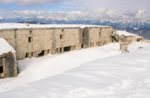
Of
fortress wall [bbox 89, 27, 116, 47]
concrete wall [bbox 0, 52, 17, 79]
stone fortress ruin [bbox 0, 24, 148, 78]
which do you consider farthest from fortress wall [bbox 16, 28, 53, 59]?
fortress wall [bbox 89, 27, 116, 47]

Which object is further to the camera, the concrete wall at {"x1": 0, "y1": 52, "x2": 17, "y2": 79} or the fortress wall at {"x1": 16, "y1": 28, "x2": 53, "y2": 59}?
the fortress wall at {"x1": 16, "y1": 28, "x2": 53, "y2": 59}

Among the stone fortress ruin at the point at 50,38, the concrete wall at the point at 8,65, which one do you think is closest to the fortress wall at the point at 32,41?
the stone fortress ruin at the point at 50,38

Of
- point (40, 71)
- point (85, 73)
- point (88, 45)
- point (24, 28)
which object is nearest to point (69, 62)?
point (40, 71)

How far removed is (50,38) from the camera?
1675 cm

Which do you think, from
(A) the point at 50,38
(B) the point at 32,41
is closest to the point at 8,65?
(B) the point at 32,41

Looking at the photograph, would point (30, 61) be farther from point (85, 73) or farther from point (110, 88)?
A: point (110, 88)

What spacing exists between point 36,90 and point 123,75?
2.46 m

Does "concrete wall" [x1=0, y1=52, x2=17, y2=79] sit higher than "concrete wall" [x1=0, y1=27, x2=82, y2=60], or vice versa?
"concrete wall" [x1=0, y1=27, x2=82, y2=60]

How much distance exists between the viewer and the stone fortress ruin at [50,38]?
13755mm

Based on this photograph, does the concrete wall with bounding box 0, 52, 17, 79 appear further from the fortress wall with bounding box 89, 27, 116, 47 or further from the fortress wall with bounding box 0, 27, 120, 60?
the fortress wall with bounding box 89, 27, 116, 47

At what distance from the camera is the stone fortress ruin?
45.1ft

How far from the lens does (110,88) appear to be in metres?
3.41

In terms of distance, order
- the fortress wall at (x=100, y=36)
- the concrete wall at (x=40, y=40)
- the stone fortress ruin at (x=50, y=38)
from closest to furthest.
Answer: the concrete wall at (x=40, y=40)
the stone fortress ruin at (x=50, y=38)
the fortress wall at (x=100, y=36)

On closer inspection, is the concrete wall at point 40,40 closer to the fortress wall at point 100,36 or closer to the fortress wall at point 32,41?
the fortress wall at point 32,41
